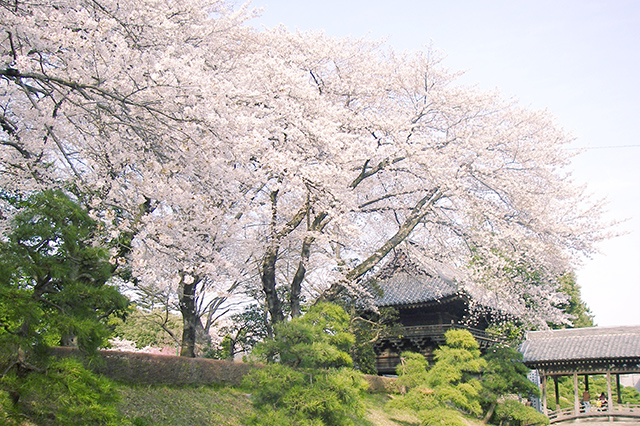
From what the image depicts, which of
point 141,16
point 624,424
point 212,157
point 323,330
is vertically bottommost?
point 624,424

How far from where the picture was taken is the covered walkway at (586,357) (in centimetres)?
1684

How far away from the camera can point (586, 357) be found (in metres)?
17.2

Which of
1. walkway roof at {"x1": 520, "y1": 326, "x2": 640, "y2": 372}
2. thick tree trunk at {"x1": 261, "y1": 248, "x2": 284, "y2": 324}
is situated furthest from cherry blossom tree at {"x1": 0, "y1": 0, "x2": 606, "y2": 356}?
walkway roof at {"x1": 520, "y1": 326, "x2": 640, "y2": 372}

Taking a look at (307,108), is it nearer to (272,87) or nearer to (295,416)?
(272,87)

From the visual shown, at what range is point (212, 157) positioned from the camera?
602 cm

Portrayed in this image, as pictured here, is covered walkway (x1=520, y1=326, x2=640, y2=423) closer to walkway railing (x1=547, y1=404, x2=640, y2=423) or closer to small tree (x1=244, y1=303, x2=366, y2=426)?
walkway railing (x1=547, y1=404, x2=640, y2=423)

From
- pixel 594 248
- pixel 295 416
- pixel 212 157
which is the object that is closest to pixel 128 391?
pixel 295 416

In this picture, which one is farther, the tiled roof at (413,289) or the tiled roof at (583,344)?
the tiled roof at (583,344)

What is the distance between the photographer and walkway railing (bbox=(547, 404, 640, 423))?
54.9 ft

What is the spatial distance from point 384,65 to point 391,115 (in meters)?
1.69

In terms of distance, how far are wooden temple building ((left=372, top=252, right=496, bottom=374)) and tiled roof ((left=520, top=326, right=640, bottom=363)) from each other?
2.25 m

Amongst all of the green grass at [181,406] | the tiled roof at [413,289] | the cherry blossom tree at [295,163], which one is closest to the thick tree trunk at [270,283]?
the cherry blossom tree at [295,163]

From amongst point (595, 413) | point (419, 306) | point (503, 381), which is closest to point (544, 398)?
point (595, 413)

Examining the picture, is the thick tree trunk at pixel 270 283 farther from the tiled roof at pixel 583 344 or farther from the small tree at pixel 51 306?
the tiled roof at pixel 583 344
